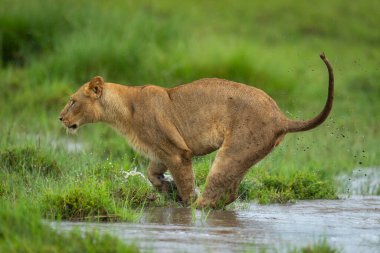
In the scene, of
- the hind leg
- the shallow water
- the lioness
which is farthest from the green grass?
the shallow water

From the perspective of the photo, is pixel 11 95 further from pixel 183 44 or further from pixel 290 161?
pixel 290 161

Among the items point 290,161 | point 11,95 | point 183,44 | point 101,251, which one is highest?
point 183,44

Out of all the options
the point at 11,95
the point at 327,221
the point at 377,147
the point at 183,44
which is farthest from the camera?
the point at 183,44

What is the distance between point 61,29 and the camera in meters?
16.2

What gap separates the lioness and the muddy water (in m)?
0.37

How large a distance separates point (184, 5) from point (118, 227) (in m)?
13.4

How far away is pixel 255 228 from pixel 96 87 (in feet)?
7.57

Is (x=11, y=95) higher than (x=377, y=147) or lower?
higher

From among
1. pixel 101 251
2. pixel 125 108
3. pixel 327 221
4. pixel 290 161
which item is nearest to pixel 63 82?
pixel 290 161

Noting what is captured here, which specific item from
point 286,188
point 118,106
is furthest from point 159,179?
point 286,188

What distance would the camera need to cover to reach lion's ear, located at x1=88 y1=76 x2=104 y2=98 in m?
8.74

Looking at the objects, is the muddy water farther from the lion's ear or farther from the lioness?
the lion's ear

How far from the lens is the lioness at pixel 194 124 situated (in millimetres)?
8039

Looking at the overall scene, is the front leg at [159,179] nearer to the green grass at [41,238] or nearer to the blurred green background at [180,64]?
the blurred green background at [180,64]
